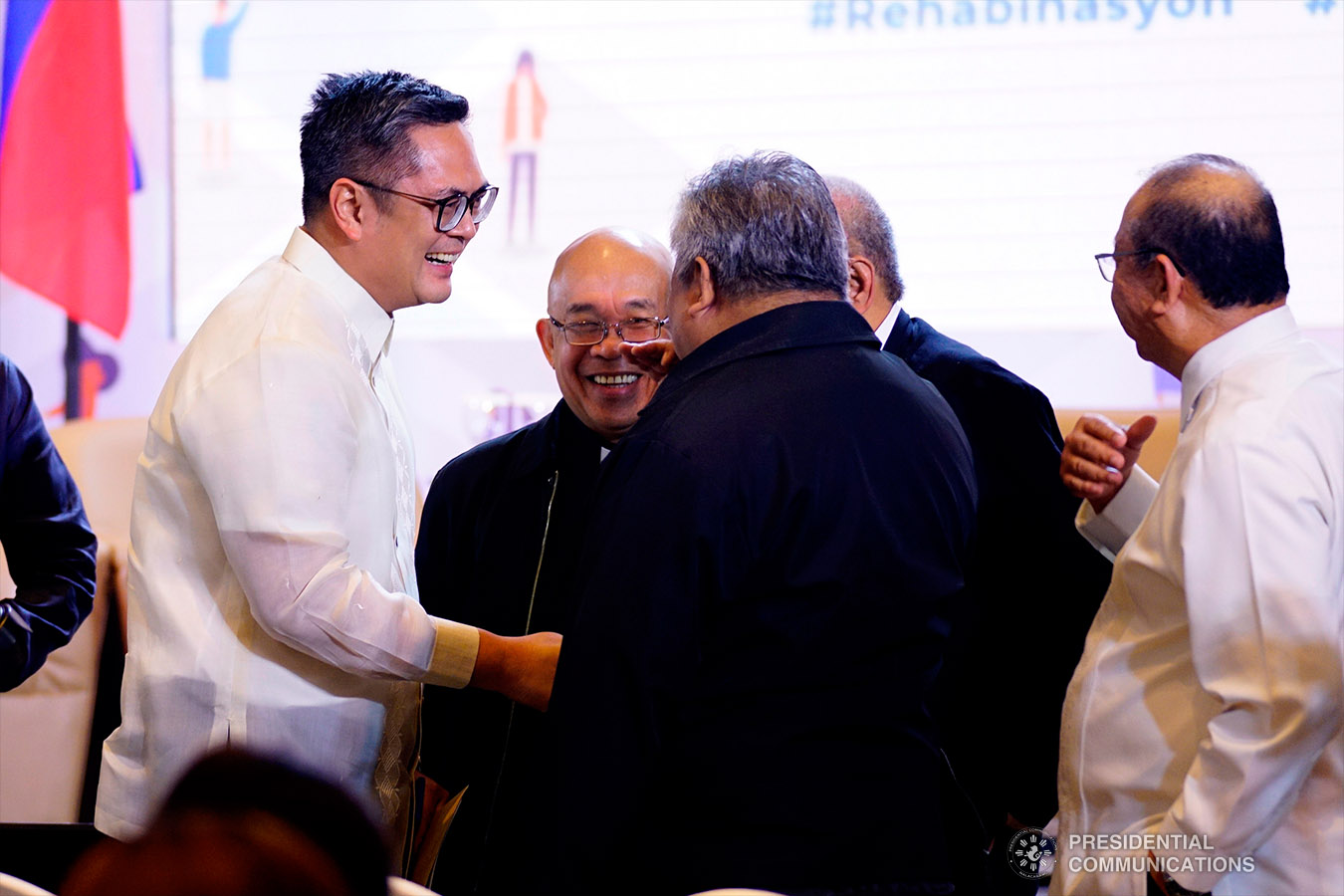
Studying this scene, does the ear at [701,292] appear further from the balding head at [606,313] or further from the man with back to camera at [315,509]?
the balding head at [606,313]

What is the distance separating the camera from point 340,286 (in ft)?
5.94

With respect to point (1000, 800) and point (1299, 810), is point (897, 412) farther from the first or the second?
point (1000, 800)

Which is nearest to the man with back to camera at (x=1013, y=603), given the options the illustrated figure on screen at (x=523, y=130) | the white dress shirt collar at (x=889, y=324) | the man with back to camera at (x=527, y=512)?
the white dress shirt collar at (x=889, y=324)

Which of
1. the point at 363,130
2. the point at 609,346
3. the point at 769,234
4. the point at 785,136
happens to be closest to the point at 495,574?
the point at 609,346

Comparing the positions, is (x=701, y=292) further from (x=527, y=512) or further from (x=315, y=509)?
(x=527, y=512)

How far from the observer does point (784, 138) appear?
3949 millimetres

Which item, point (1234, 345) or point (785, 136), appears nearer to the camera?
point (1234, 345)

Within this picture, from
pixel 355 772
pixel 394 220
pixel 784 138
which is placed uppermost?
pixel 784 138

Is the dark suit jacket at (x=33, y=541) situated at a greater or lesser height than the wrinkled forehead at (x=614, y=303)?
lesser

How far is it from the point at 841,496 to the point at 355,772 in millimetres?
808

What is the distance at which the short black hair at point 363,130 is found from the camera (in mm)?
1819

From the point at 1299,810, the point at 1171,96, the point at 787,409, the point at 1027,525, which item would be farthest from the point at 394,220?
the point at 1171,96

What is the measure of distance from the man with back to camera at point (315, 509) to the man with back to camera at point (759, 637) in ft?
1.12

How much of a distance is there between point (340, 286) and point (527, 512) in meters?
0.62
